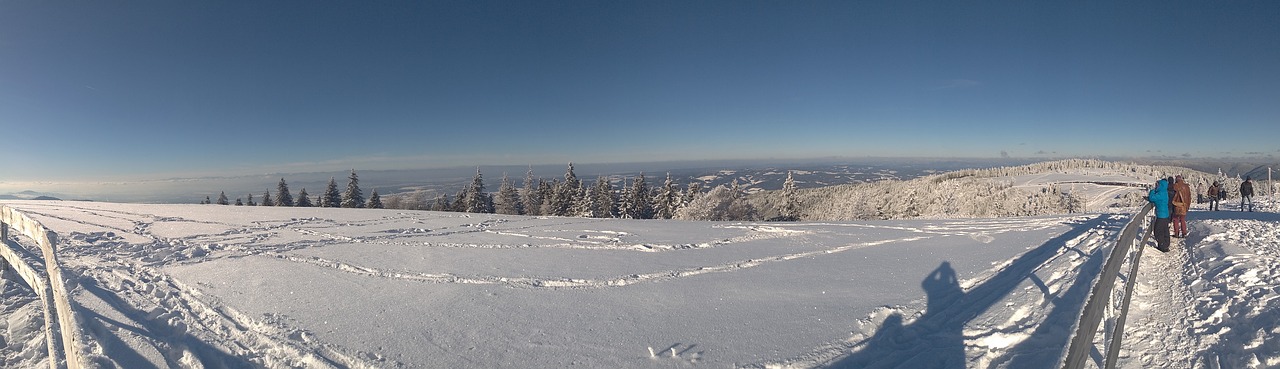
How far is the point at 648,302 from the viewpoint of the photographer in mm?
6406

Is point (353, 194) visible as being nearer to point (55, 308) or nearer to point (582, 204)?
point (582, 204)

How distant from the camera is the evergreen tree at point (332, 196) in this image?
40.6 metres

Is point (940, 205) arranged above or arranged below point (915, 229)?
below

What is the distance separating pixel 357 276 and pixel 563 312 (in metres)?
4.22

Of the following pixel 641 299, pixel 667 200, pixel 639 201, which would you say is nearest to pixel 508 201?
pixel 639 201

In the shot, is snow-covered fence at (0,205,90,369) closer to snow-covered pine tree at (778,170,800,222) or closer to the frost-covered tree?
the frost-covered tree

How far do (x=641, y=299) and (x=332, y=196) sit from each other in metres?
43.7

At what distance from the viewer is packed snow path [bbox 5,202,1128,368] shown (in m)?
4.66

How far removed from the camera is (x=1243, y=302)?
16.5ft

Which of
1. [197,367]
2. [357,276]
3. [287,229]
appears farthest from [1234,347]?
[287,229]

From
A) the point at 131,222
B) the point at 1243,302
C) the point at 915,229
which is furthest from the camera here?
the point at 131,222

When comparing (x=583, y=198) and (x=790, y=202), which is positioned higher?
(x=583, y=198)

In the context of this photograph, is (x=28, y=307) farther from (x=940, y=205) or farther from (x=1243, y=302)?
(x=940, y=205)

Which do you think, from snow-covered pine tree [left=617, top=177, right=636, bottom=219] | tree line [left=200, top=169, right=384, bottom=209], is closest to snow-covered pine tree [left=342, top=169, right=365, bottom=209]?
tree line [left=200, top=169, right=384, bottom=209]
